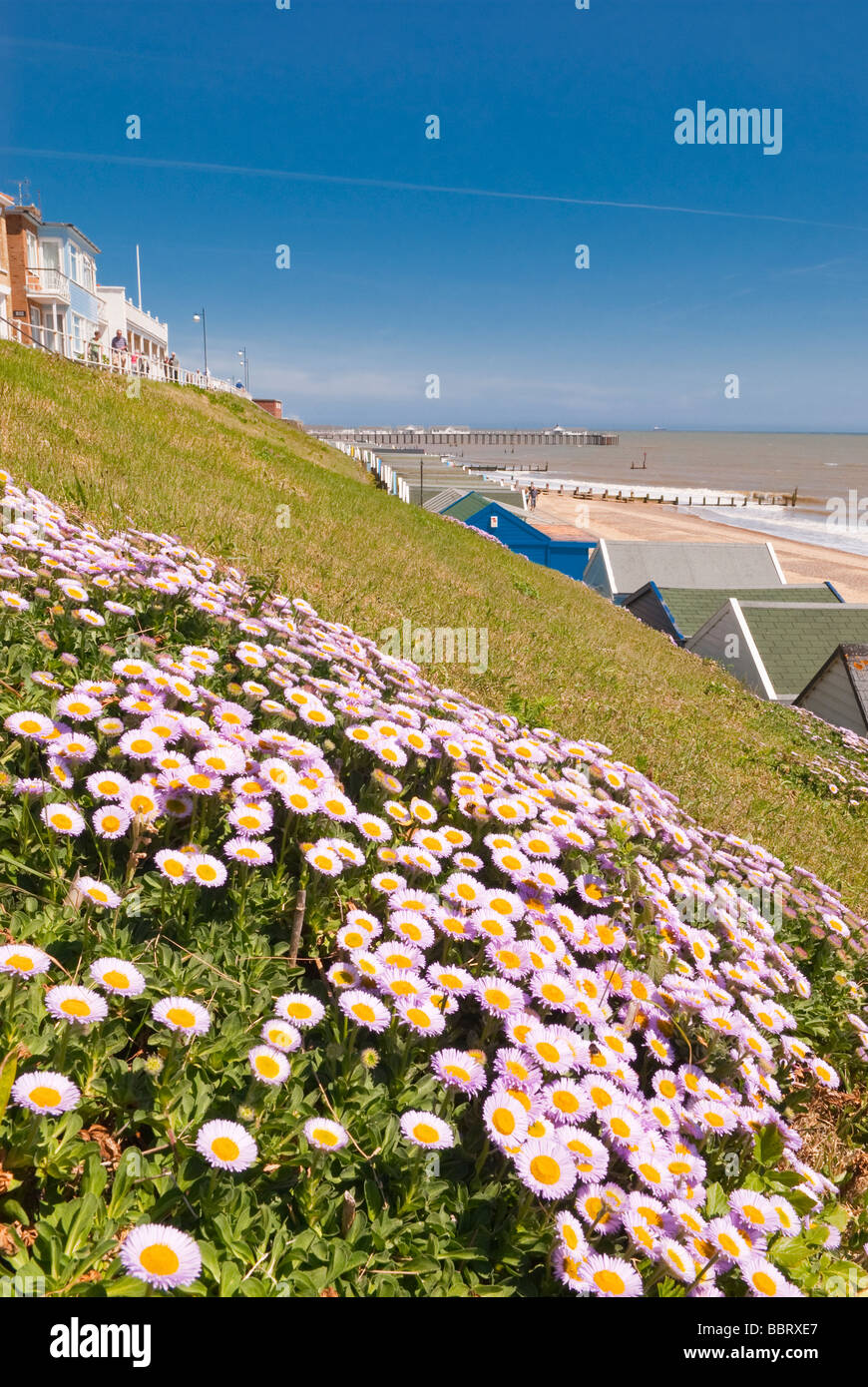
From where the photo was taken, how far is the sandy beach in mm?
56000

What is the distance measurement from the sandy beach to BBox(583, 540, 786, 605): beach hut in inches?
768

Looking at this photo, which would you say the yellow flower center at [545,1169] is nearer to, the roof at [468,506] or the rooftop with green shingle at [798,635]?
the rooftop with green shingle at [798,635]

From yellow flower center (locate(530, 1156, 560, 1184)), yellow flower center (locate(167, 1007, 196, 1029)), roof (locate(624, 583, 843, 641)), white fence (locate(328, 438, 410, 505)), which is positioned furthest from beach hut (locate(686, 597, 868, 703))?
yellow flower center (locate(167, 1007, 196, 1029))

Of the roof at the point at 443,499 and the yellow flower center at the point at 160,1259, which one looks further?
the roof at the point at 443,499

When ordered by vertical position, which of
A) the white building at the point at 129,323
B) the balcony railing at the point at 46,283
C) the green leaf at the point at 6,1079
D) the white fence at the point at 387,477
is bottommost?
the green leaf at the point at 6,1079

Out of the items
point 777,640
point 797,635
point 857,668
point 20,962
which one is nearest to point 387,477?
point 777,640

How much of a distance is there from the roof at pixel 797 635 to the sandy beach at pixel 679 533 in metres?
27.7

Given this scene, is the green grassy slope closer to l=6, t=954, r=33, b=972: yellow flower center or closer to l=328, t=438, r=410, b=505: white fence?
l=6, t=954, r=33, b=972: yellow flower center

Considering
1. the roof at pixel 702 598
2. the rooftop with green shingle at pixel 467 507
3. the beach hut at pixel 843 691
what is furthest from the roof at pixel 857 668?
the rooftop with green shingle at pixel 467 507

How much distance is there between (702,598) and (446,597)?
16.3 meters

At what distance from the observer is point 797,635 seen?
66.2 feet

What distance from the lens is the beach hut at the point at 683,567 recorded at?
2698 cm
